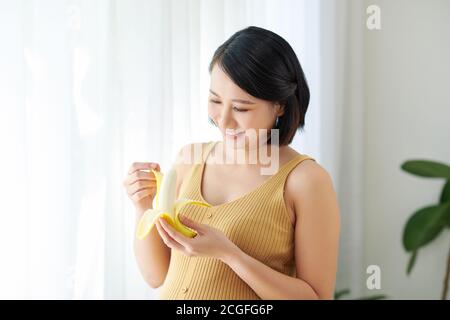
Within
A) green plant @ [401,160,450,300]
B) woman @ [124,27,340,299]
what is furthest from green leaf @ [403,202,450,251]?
woman @ [124,27,340,299]

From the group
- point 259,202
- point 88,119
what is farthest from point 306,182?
point 88,119

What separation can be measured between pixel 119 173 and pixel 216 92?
58 cm

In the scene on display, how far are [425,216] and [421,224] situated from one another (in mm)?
28

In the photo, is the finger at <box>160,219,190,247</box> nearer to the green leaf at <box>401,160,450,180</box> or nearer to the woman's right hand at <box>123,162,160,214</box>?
the woman's right hand at <box>123,162,160,214</box>

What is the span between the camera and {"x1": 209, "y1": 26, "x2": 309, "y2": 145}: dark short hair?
3.81ft

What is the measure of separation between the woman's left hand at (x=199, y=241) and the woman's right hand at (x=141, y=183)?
165 mm

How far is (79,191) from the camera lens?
1.58 m

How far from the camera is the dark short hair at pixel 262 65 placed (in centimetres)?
116

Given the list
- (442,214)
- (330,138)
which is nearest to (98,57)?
(330,138)

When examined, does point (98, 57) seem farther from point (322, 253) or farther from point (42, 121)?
point (322, 253)

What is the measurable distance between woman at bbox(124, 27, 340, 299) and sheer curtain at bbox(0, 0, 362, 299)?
358mm

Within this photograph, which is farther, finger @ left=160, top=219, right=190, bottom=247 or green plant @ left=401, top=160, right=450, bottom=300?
green plant @ left=401, top=160, right=450, bottom=300

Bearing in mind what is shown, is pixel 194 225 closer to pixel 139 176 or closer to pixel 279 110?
pixel 139 176

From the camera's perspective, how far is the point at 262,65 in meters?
1.16
